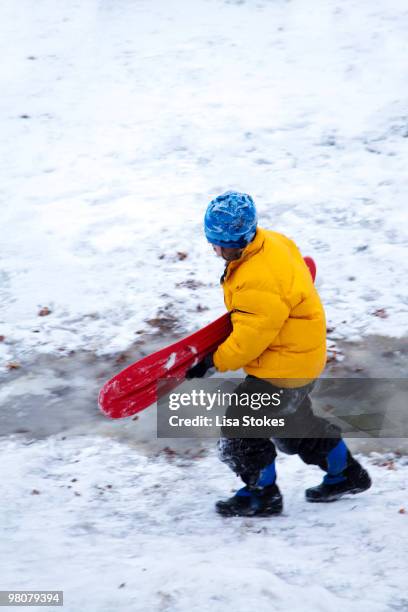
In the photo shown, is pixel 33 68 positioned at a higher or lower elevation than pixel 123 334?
higher

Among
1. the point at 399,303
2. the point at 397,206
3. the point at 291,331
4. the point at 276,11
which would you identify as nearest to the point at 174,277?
the point at 399,303

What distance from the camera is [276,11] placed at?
37.7 feet

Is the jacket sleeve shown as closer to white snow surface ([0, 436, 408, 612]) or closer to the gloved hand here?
the gloved hand

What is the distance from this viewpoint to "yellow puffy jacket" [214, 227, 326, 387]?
11.4ft

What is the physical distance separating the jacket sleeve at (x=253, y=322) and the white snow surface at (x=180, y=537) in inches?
38.2

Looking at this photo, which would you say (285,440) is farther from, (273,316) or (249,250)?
(249,250)

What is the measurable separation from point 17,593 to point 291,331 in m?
1.69

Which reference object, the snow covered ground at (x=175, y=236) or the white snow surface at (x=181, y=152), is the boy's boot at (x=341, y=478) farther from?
the white snow surface at (x=181, y=152)

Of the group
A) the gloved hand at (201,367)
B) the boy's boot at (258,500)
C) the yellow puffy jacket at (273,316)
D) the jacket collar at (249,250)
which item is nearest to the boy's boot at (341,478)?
the boy's boot at (258,500)

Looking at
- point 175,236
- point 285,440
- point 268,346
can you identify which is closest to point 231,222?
point 268,346

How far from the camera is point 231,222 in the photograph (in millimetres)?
3477

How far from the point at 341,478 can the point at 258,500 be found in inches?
18.7

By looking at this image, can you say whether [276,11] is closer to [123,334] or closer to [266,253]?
[123,334]

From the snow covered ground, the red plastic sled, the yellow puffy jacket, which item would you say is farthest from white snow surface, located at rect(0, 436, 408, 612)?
the yellow puffy jacket
